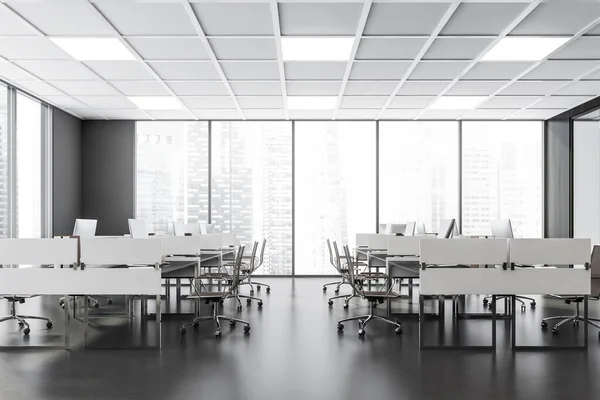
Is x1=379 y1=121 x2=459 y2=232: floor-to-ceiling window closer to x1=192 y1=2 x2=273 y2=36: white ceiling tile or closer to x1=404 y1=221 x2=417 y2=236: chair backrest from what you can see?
x1=404 y1=221 x2=417 y2=236: chair backrest

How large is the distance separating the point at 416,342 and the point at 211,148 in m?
6.77

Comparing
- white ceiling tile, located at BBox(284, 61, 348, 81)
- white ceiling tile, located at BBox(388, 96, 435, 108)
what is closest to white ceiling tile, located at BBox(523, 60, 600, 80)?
white ceiling tile, located at BBox(388, 96, 435, 108)

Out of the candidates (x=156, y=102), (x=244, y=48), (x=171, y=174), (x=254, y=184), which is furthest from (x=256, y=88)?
(x=171, y=174)

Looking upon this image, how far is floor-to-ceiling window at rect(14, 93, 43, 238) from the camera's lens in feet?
26.2

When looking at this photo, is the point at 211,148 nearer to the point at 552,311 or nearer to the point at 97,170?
the point at 97,170

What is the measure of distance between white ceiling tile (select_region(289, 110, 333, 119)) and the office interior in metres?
0.25

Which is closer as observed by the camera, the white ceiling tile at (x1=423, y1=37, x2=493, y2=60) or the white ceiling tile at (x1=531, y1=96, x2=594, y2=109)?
the white ceiling tile at (x1=423, y1=37, x2=493, y2=60)

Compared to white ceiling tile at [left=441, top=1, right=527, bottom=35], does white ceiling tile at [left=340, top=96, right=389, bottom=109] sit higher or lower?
lower

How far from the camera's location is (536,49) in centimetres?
574

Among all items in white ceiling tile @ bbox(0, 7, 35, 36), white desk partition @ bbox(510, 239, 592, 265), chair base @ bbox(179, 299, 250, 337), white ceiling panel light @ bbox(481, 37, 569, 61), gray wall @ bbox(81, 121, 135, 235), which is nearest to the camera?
white desk partition @ bbox(510, 239, 592, 265)

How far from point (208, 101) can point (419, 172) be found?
4.54 meters

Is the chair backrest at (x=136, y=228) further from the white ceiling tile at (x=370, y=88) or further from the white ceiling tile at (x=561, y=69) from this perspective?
the white ceiling tile at (x=561, y=69)

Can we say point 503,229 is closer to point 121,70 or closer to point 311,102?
point 311,102

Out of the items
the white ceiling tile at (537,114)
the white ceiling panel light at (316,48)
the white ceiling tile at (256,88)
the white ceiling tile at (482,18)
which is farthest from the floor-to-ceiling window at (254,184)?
the white ceiling tile at (482,18)
